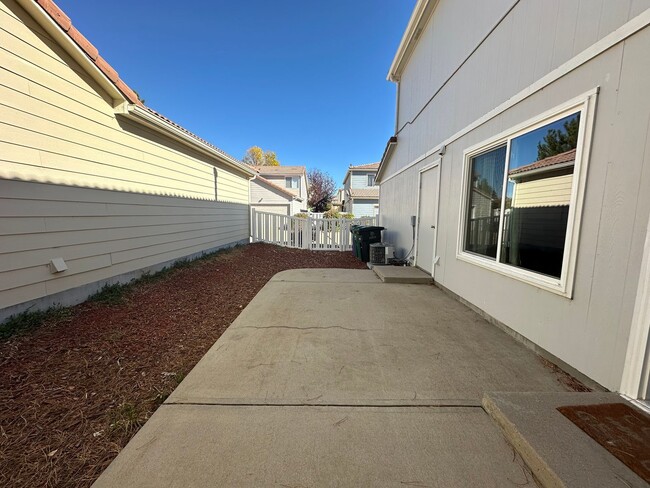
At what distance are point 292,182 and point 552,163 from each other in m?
25.2

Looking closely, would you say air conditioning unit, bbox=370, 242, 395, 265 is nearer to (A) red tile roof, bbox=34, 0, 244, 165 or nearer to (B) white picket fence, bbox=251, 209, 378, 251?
(B) white picket fence, bbox=251, 209, 378, 251

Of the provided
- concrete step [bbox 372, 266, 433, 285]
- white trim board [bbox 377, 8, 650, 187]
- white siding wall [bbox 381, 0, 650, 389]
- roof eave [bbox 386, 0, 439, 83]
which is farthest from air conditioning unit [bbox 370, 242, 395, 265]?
roof eave [bbox 386, 0, 439, 83]

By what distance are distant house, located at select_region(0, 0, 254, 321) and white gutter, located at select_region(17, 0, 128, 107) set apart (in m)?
0.01

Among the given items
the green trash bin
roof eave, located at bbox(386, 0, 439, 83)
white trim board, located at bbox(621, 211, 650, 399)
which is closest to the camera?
white trim board, located at bbox(621, 211, 650, 399)

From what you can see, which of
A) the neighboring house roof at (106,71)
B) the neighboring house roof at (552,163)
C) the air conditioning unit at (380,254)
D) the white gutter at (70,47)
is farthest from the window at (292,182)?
the neighboring house roof at (552,163)

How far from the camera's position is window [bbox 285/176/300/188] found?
26.4 m

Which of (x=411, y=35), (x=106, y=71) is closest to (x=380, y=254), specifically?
(x=411, y=35)

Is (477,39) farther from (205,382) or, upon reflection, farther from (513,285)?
(205,382)

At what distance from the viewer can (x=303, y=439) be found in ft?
5.37

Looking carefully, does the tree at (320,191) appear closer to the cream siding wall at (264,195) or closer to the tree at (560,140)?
the cream siding wall at (264,195)

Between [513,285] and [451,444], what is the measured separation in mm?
2100

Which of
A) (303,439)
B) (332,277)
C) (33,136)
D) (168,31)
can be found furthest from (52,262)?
(168,31)

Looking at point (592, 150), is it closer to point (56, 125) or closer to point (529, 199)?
point (529, 199)

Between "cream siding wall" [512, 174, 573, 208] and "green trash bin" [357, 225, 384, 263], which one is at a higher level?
"cream siding wall" [512, 174, 573, 208]
